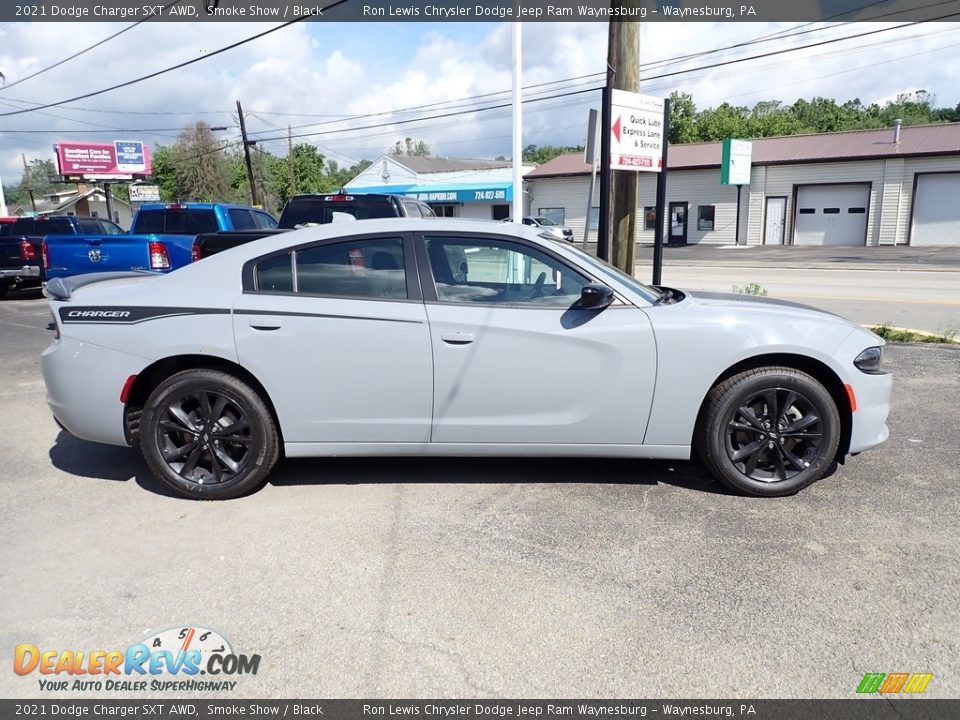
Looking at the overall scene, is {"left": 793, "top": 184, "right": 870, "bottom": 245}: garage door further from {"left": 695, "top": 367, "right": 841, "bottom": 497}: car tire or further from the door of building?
{"left": 695, "top": 367, "right": 841, "bottom": 497}: car tire

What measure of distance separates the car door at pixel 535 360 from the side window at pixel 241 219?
9100 mm

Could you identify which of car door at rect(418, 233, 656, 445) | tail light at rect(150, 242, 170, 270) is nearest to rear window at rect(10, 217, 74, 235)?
tail light at rect(150, 242, 170, 270)

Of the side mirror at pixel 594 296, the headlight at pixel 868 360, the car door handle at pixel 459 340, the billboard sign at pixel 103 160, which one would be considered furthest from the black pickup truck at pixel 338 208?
the billboard sign at pixel 103 160

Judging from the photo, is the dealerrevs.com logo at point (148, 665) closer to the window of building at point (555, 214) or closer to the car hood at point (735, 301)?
the car hood at point (735, 301)

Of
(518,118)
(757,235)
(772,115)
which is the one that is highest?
(772,115)

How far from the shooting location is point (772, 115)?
6303cm

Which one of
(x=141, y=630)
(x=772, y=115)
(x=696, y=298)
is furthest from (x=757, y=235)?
(x=141, y=630)

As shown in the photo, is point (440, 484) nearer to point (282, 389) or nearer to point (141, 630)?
point (282, 389)

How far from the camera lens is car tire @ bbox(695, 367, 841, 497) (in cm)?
415

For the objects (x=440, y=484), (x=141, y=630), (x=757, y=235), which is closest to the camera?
(x=141, y=630)

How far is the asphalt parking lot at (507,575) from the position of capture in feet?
8.98

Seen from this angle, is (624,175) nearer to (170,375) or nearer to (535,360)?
(535,360)

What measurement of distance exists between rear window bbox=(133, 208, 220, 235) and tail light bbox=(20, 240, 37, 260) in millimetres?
4476
